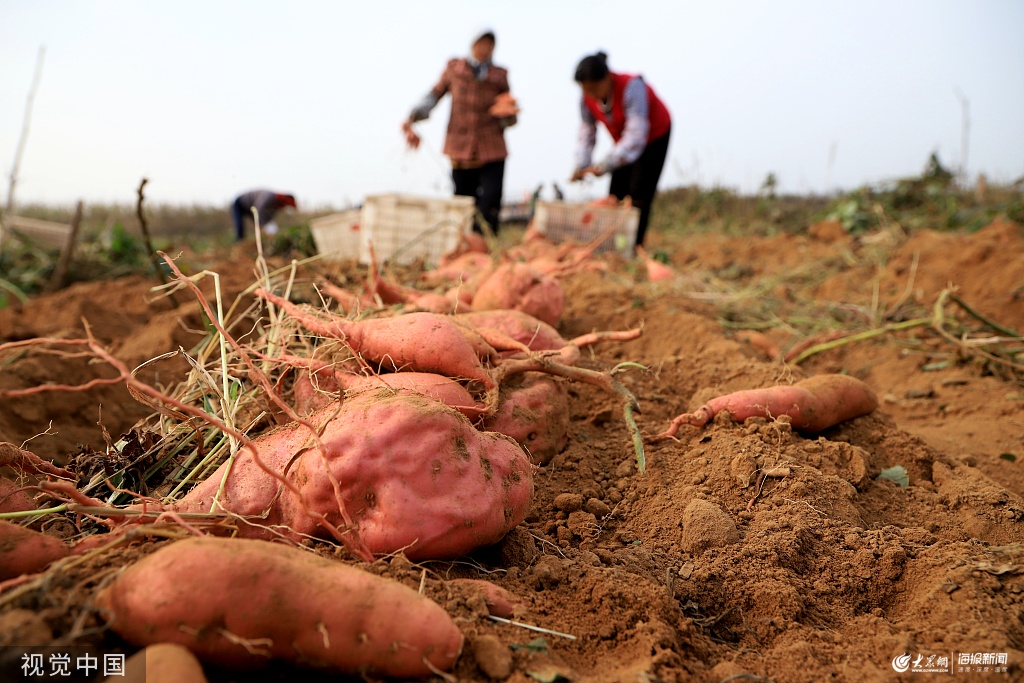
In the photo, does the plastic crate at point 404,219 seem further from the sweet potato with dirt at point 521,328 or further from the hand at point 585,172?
the sweet potato with dirt at point 521,328

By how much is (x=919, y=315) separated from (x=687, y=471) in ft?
9.11

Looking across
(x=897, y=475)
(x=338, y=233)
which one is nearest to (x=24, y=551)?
(x=897, y=475)

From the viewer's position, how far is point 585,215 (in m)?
5.06

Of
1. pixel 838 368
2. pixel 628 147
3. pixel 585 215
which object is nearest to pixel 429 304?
pixel 838 368

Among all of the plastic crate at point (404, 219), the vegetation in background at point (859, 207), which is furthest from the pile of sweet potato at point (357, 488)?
the vegetation in background at point (859, 207)

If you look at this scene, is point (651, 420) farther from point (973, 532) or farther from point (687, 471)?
point (973, 532)

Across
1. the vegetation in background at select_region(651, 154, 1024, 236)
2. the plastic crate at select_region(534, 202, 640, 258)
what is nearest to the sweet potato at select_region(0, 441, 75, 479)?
the plastic crate at select_region(534, 202, 640, 258)

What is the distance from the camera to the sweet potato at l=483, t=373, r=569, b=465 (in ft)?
6.17

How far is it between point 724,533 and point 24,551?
136cm

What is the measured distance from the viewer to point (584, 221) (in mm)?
5066

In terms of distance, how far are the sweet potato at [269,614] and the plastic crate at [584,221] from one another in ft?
13.5

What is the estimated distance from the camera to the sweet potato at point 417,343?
188 cm

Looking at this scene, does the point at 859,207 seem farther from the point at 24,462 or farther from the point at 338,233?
the point at 24,462

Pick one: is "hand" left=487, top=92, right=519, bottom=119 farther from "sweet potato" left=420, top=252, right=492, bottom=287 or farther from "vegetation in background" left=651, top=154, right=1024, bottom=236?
"vegetation in background" left=651, top=154, right=1024, bottom=236
